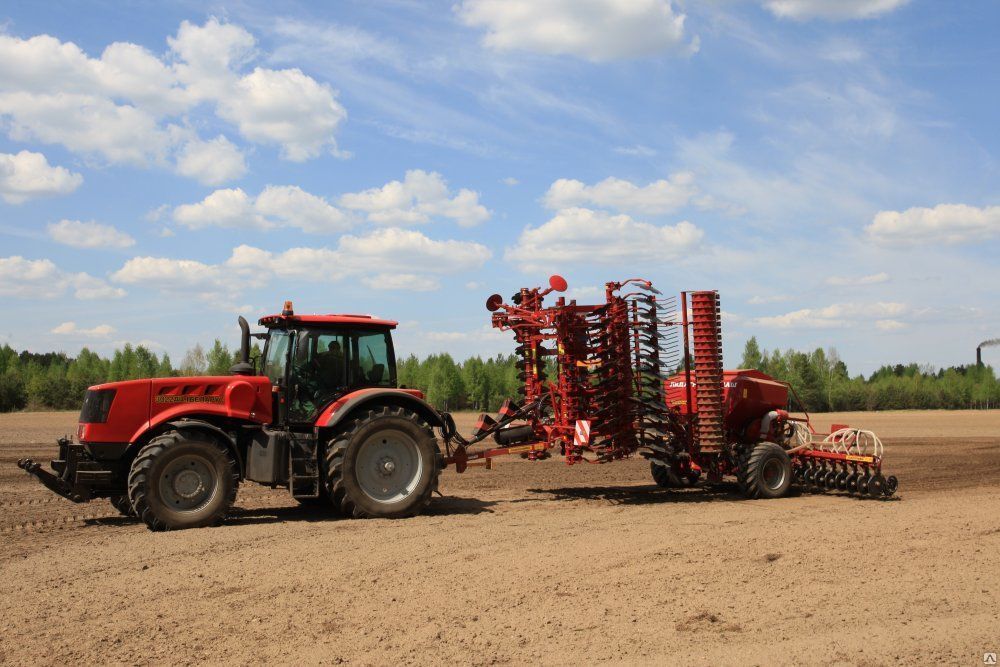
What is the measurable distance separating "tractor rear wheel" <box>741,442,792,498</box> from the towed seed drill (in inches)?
0.9

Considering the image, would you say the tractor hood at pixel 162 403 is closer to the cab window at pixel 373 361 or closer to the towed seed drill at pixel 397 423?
the towed seed drill at pixel 397 423

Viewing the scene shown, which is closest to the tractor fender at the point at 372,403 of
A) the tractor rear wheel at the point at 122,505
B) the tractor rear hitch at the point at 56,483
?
the tractor rear wheel at the point at 122,505

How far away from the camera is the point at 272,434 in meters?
10.2

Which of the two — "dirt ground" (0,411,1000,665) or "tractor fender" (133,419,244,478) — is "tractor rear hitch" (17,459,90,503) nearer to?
"dirt ground" (0,411,1000,665)

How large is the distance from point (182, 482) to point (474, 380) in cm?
7416

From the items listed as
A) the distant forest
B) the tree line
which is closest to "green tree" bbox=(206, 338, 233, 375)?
the distant forest

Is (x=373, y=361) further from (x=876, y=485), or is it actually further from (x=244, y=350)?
(x=876, y=485)

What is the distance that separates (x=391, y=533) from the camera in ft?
30.1

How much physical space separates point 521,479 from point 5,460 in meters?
11.8

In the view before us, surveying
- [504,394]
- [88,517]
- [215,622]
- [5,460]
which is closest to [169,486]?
[88,517]

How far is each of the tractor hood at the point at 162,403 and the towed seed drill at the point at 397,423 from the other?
2 centimetres

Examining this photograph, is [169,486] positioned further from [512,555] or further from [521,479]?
[521,479]

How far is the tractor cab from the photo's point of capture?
1047cm

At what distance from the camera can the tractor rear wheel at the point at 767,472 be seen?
489 inches
